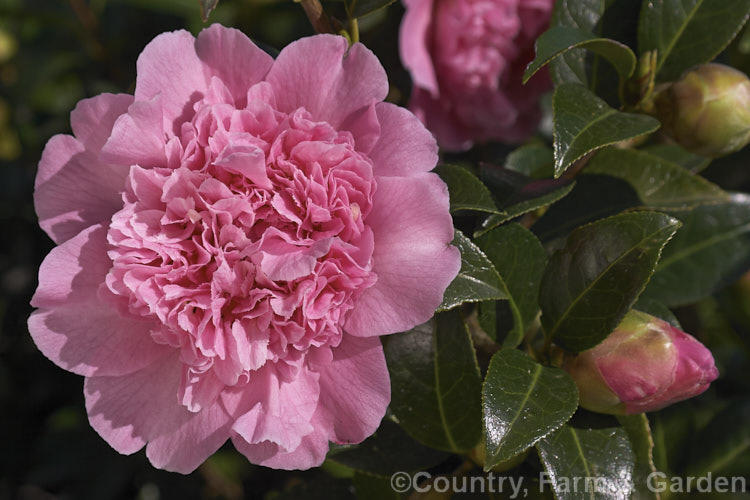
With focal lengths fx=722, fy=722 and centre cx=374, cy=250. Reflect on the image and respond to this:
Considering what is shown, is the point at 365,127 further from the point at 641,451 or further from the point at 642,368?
the point at 641,451

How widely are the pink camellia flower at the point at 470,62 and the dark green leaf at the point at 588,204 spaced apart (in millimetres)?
255

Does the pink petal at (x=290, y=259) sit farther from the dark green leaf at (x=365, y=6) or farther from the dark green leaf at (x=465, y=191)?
the dark green leaf at (x=365, y=6)

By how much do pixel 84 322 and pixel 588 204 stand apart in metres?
0.67

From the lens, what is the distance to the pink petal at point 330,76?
2.48ft

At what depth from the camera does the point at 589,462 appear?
809 mm

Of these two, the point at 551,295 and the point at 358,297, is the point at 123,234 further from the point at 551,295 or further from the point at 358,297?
the point at 551,295

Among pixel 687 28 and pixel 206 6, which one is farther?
pixel 687 28

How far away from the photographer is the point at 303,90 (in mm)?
765

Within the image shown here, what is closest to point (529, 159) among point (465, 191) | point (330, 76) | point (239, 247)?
point (465, 191)

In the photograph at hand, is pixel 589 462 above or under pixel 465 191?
under

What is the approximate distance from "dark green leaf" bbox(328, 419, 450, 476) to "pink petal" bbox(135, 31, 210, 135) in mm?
475

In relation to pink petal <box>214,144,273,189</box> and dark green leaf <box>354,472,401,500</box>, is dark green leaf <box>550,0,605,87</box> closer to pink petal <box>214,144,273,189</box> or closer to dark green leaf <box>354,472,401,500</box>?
pink petal <box>214,144,273,189</box>

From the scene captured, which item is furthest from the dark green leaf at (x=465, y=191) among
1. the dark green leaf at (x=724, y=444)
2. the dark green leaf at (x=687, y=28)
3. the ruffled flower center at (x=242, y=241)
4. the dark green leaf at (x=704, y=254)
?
the dark green leaf at (x=724, y=444)

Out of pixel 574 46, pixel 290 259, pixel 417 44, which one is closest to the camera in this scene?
pixel 290 259
